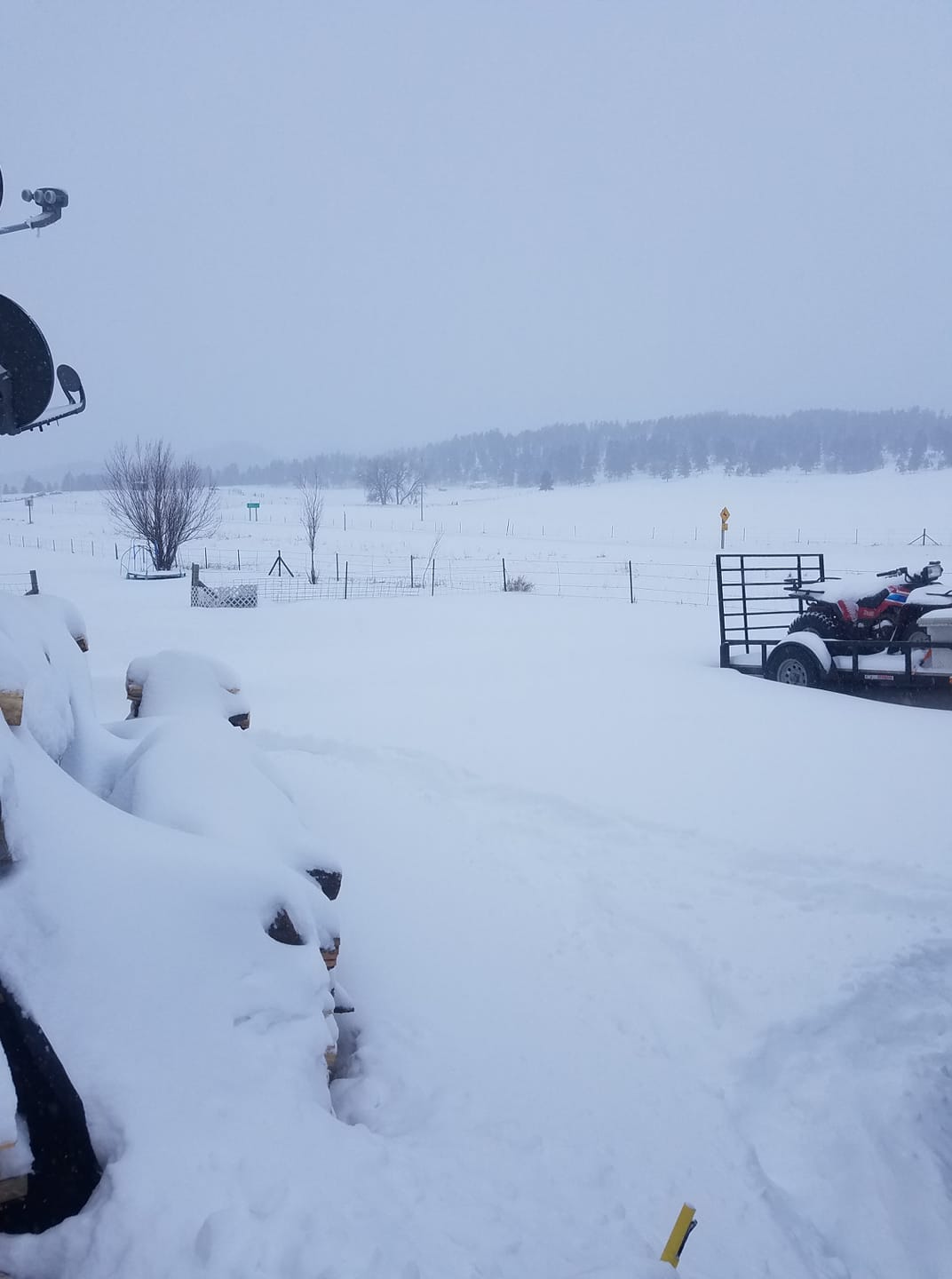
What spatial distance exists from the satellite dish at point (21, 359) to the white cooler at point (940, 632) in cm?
899

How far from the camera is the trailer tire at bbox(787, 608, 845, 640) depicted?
419 inches

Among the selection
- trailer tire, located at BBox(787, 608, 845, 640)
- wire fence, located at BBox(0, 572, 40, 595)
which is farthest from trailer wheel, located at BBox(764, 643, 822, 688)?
wire fence, located at BBox(0, 572, 40, 595)

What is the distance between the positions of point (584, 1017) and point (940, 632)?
7.57 meters

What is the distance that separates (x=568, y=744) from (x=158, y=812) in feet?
16.3

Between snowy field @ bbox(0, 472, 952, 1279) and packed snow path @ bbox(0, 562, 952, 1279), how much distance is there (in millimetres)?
12

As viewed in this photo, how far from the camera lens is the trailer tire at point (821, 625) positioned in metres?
10.6

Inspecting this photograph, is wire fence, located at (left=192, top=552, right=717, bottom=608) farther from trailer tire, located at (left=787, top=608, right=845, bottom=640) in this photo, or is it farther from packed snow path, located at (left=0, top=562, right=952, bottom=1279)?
packed snow path, located at (left=0, top=562, right=952, bottom=1279)

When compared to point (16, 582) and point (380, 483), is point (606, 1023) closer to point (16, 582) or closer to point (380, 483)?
point (16, 582)

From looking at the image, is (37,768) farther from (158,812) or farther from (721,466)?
(721,466)

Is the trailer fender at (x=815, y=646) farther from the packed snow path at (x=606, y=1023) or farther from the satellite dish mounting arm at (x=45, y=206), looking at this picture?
the satellite dish mounting arm at (x=45, y=206)

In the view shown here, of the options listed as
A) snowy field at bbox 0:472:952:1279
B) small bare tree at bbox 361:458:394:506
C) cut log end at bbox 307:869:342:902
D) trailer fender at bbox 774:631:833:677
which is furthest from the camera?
small bare tree at bbox 361:458:394:506

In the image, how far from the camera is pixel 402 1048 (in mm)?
3594

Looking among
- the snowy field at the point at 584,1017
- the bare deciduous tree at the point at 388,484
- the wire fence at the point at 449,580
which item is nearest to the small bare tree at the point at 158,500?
the wire fence at the point at 449,580

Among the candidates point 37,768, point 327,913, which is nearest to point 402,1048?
point 327,913
